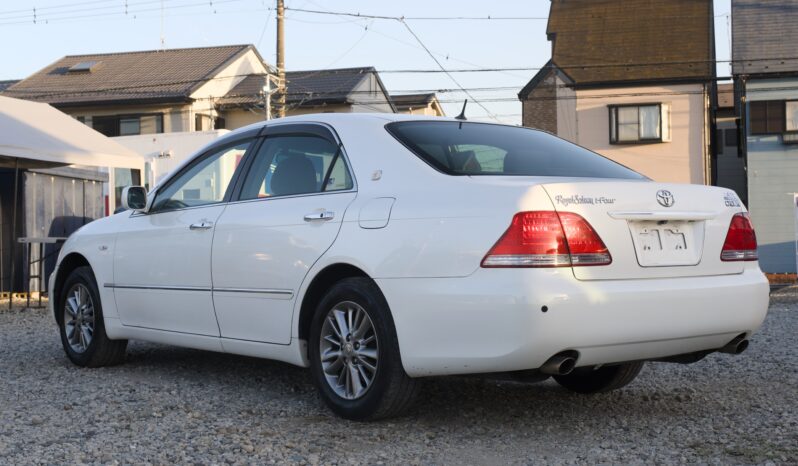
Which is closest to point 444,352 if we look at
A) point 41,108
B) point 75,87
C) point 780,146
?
point 41,108

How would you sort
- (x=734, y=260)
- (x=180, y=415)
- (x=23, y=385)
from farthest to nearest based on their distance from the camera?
(x=23, y=385) < (x=180, y=415) < (x=734, y=260)

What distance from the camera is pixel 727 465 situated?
Answer: 3.85 m

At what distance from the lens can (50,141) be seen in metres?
12.0

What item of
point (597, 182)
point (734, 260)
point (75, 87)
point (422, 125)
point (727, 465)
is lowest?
point (727, 465)

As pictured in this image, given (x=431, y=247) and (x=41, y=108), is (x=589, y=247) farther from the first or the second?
(x=41, y=108)

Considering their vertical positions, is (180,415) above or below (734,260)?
below

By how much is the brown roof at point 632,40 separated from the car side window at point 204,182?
1153 inches

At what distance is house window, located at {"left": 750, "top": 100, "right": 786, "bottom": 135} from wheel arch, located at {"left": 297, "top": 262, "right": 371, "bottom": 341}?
2921 cm

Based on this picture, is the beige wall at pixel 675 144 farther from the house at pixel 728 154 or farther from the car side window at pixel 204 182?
the car side window at pixel 204 182

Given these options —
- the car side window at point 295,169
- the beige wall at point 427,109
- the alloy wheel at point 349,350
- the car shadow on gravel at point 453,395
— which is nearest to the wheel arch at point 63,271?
the car shadow on gravel at point 453,395

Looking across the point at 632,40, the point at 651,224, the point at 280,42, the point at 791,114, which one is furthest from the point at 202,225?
the point at 632,40

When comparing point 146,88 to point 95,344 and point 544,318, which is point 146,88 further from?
point 544,318

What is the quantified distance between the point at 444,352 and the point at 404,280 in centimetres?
37

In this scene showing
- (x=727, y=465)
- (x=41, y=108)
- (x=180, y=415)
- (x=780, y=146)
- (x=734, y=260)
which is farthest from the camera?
(x=780, y=146)
